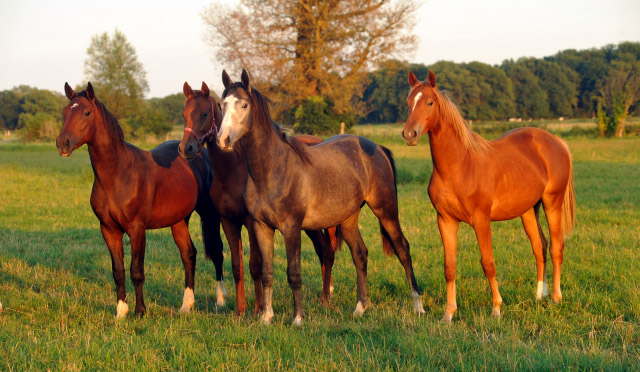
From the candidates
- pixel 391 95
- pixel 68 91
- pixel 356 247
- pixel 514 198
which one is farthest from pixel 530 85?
pixel 68 91

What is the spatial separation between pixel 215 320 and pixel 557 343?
3175 mm

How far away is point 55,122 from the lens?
41562mm

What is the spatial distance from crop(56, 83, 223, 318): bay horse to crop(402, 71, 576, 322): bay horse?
9.21 feet

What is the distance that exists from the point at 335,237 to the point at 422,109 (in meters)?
2.42

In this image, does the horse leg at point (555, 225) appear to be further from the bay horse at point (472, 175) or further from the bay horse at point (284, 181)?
the bay horse at point (284, 181)

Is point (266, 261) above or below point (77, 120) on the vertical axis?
below

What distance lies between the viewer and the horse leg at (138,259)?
5452mm

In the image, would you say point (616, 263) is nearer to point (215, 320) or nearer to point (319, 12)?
point (215, 320)

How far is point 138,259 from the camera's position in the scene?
5.58 metres

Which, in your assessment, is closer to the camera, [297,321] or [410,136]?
[410,136]

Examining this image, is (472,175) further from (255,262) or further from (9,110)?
(9,110)

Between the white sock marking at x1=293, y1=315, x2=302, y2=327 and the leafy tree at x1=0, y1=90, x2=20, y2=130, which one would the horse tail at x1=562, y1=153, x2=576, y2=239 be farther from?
the leafy tree at x1=0, y1=90, x2=20, y2=130

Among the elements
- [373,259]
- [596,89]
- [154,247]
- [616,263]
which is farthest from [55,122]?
[596,89]

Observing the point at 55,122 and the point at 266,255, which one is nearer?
the point at 266,255
